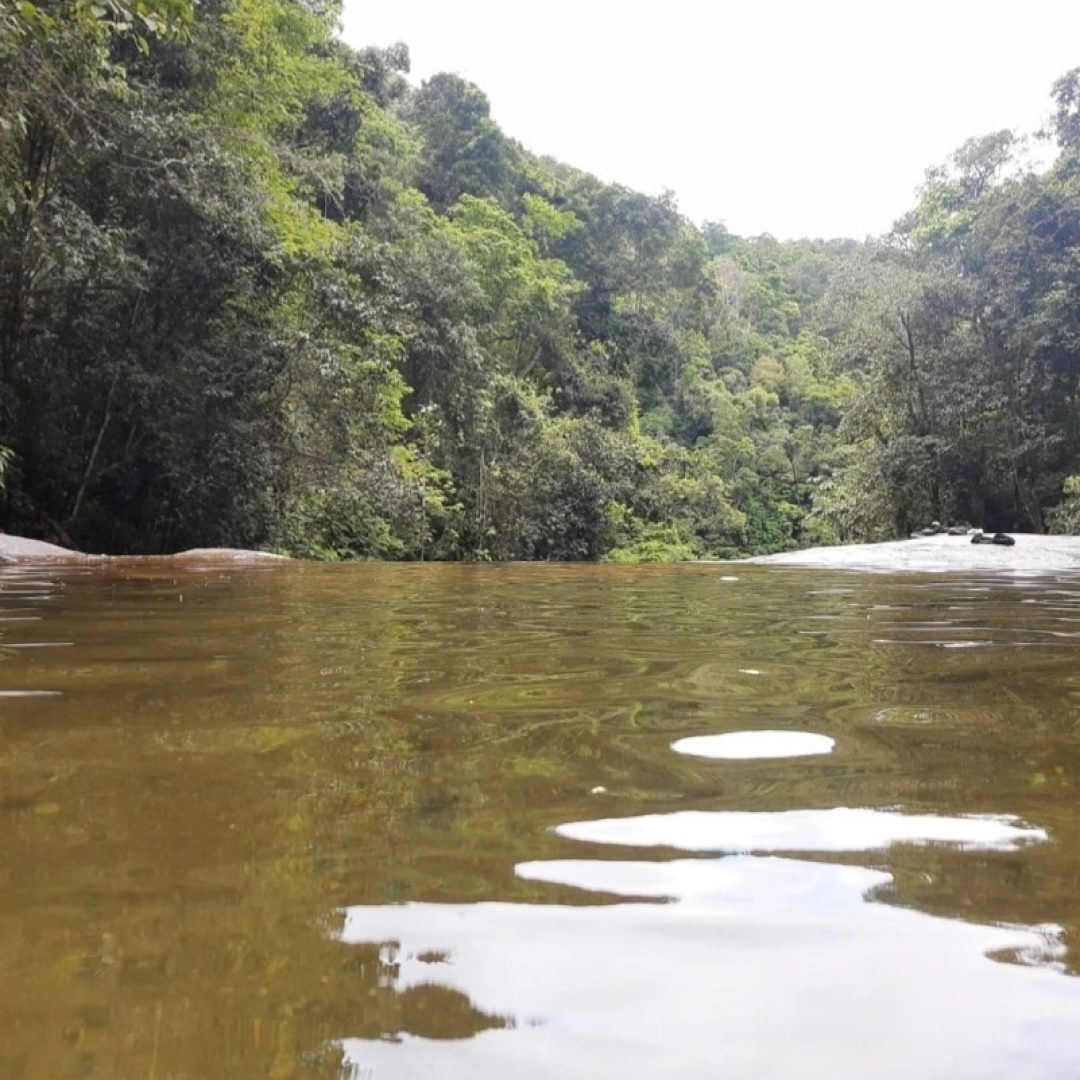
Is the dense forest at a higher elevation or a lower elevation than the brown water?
higher

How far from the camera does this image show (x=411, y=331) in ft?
44.3

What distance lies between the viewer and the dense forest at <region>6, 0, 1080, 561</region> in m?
9.69

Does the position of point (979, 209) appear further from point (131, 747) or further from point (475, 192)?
point (131, 747)

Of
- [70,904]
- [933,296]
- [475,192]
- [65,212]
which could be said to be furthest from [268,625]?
[475,192]

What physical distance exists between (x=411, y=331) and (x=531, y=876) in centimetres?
1316

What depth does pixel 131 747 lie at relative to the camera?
4.25 ft

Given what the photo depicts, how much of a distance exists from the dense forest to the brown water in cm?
379

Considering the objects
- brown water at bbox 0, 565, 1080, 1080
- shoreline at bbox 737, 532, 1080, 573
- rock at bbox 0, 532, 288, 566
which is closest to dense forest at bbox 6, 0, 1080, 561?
rock at bbox 0, 532, 288, 566

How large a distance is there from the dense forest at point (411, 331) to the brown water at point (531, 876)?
3787 mm

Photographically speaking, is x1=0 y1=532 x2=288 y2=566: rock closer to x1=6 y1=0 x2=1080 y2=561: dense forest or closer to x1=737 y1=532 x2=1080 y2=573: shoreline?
x1=6 y1=0 x2=1080 y2=561: dense forest

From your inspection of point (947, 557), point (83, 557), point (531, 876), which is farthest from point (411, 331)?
point (531, 876)

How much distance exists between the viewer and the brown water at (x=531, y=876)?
58 centimetres

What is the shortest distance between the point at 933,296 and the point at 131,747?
803 inches

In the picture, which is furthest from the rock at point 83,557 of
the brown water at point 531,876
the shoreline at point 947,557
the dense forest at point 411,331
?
the brown water at point 531,876
